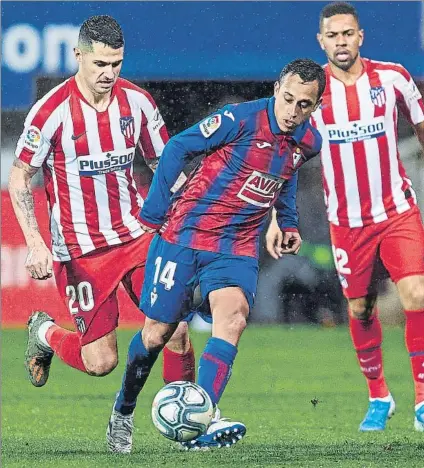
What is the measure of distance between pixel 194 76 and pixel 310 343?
8.92 feet

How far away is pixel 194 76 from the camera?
38.6 feet

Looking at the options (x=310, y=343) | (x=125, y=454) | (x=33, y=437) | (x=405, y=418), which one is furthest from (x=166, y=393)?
(x=310, y=343)

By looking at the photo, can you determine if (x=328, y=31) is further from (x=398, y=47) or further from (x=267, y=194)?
(x=398, y=47)

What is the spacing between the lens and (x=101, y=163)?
22.1 feet

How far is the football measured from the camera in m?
5.15

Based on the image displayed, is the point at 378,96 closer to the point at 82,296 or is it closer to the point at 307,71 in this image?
the point at 307,71

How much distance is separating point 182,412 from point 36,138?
197cm

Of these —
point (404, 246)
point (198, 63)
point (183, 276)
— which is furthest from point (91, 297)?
point (198, 63)

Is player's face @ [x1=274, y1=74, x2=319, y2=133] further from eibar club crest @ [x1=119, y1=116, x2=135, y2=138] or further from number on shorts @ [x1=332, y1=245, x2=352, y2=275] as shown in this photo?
number on shorts @ [x1=332, y1=245, x2=352, y2=275]

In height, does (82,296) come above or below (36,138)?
below

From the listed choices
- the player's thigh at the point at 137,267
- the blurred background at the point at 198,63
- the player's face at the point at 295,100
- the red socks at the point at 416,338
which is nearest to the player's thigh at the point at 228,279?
the player's face at the point at 295,100

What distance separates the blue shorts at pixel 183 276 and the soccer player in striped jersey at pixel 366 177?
4.97 feet

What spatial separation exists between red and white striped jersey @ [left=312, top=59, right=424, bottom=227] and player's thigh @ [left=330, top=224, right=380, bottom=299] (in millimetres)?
61

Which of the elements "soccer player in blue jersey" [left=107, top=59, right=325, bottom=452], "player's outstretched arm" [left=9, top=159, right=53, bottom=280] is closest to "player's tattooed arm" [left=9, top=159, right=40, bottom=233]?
"player's outstretched arm" [left=9, top=159, right=53, bottom=280]
